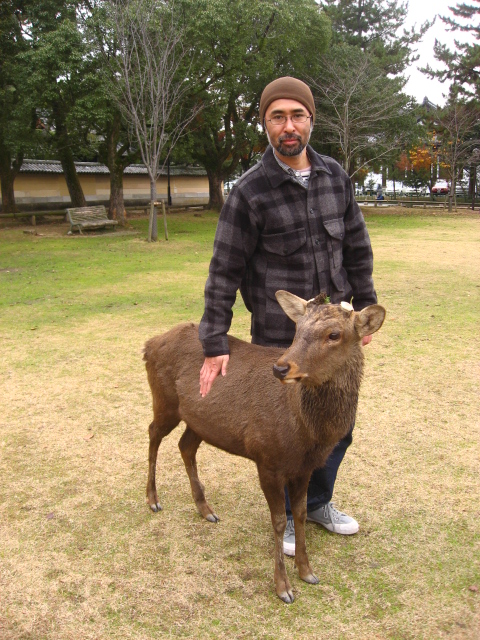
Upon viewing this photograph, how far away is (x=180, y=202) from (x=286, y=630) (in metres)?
33.1

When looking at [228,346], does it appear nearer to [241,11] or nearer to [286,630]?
[286,630]

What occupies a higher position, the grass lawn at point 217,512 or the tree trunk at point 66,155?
the tree trunk at point 66,155

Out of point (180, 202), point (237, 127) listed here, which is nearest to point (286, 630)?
point (237, 127)

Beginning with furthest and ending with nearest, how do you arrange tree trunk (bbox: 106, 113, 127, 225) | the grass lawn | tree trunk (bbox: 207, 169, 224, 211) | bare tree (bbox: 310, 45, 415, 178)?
tree trunk (bbox: 207, 169, 224, 211) < bare tree (bbox: 310, 45, 415, 178) < tree trunk (bbox: 106, 113, 127, 225) < the grass lawn

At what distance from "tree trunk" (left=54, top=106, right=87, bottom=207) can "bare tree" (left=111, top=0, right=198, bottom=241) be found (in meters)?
3.92

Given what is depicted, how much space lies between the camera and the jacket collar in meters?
3.01

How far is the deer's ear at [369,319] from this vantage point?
8.60 feet

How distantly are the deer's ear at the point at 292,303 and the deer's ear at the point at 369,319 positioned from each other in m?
0.27

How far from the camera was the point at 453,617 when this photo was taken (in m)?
2.79

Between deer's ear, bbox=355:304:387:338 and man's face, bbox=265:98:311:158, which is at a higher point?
man's face, bbox=265:98:311:158

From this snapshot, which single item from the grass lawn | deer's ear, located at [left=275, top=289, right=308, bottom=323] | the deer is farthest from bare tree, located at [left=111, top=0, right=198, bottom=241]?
deer's ear, located at [left=275, top=289, right=308, bottom=323]

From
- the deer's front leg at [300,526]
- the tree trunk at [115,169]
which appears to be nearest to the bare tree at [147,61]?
the tree trunk at [115,169]

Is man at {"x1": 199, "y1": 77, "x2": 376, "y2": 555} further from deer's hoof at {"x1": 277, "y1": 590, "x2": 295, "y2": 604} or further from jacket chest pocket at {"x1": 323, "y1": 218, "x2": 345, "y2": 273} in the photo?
deer's hoof at {"x1": 277, "y1": 590, "x2": 295, "y2": 604}

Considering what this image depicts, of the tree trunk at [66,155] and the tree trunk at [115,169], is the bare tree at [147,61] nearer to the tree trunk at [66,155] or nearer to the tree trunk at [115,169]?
the tree trunk at [115,169]
